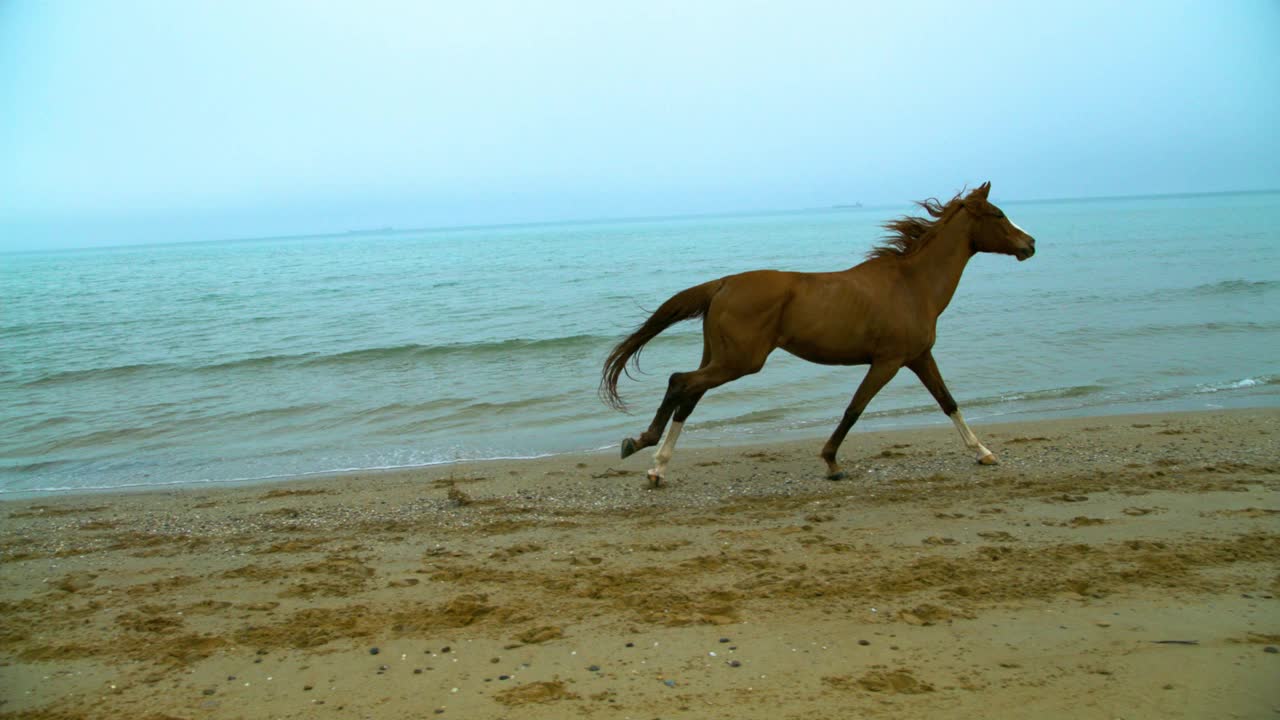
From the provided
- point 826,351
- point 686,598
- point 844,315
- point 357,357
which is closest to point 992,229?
point 844,315

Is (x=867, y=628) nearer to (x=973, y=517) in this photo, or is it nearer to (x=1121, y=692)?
(x=1121, y=692)

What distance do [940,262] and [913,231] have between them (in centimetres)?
39

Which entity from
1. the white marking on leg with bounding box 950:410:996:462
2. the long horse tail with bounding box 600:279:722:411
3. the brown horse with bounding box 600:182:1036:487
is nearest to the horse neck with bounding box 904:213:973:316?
the brown horse with bounding box 600:182:1036:487

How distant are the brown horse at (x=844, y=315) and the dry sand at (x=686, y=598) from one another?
2.20 feet

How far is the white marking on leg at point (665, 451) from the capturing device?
7.07m

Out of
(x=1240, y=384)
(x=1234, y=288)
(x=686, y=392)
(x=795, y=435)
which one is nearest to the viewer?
(x=686, y=392)

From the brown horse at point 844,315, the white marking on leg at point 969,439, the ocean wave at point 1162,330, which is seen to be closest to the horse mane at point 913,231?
the brown horse at point 844,315

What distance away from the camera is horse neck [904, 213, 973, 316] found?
7391 millimetres

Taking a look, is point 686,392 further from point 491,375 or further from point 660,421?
point 491,375

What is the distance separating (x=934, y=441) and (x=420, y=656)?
6.05 m

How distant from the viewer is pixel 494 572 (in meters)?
5.00

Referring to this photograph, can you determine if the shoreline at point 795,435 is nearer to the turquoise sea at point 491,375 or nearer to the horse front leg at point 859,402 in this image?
the turquoise sea at point 491,375

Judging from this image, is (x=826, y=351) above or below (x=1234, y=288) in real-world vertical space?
above

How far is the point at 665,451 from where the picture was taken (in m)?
7.11
